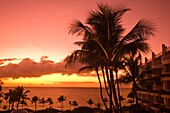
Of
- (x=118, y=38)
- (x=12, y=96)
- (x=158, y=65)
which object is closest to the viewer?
(x=118, y=38)

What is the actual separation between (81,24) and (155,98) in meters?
29.2

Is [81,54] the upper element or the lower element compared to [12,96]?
upper

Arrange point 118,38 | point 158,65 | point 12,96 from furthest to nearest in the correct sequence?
point 12,96, point 158,65, point 118,38

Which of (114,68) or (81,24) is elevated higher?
(81,24)

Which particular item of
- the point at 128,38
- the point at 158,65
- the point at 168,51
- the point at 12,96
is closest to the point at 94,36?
the point at 128,38

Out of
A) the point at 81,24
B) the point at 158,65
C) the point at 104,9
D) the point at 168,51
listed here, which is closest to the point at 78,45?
the point at 81,24

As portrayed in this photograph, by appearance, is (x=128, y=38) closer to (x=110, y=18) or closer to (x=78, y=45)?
(x=110, y=18)

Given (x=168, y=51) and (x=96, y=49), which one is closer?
(x=96, y=49)

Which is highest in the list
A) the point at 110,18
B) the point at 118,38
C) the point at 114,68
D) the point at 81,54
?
the point at 110,18

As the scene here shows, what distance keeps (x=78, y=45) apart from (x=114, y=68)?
3.41m

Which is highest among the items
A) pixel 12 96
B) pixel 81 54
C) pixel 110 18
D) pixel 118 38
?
pixel 110 18

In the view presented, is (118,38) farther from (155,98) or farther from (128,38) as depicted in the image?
(155,98)

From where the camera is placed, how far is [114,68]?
1455 cm

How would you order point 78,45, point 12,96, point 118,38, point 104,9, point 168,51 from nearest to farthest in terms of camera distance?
point 104,9, point 118,38, point 78,45, point 168,51, point 12,96
